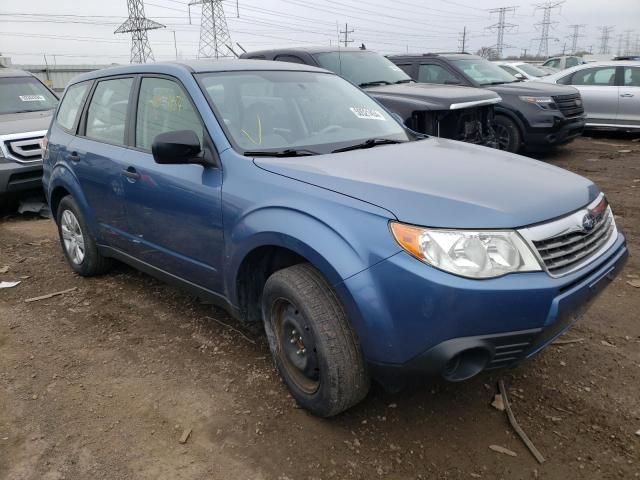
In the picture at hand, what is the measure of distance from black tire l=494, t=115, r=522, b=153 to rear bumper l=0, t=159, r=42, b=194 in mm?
6877

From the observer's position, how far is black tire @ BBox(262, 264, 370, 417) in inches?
96.7

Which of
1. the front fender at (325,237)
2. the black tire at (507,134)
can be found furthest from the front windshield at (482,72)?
the front fender at (325,237)

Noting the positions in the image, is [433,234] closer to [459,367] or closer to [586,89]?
[459,367]

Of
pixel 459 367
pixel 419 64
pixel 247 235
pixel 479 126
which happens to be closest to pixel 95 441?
pixel 247 235

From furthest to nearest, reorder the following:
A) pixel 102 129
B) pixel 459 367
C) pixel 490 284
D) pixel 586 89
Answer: pixel 586 89
pixel 102 129
pixel 459 367
pixel 490 284

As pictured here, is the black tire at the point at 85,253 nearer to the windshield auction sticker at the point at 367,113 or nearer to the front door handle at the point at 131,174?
the front door handle at the point at 131,174

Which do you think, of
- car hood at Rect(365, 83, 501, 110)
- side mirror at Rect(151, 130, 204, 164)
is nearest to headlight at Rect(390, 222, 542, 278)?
side mirror at Rect(151, 130, 204, 164)

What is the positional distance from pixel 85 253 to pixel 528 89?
753cm

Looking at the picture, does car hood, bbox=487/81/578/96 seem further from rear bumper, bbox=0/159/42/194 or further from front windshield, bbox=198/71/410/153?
rear bumper, bbox=0/159/42/194

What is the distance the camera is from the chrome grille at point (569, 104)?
29.8 ft

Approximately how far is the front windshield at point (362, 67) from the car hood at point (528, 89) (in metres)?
1.92

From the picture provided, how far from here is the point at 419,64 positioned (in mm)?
9625

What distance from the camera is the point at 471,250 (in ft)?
7.24

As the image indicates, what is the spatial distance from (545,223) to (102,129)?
10.6 ft
